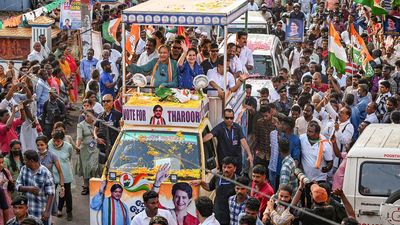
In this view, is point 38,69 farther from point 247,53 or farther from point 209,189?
point 209,189

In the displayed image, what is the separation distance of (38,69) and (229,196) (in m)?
8.26

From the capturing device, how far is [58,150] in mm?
14898

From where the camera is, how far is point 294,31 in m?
28.3

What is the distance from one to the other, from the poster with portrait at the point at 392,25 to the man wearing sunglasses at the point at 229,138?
6439 millimetres

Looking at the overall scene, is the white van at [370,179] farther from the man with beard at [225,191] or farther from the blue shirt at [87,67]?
the blue shirt at [87,67]

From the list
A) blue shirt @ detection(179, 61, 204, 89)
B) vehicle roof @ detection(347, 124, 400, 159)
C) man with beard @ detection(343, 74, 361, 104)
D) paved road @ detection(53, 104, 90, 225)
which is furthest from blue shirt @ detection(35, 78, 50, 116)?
vehicle roof @ detection(347, 124, 400, 159)

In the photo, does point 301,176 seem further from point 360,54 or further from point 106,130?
point 360,54

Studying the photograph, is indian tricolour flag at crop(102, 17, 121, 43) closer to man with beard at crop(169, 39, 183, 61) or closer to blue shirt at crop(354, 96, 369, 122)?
blue shirt at crop(354, 96, 369, 122)

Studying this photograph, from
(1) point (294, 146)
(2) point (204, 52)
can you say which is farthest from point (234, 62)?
(1) point (294, 146)

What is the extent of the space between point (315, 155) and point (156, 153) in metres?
2.31

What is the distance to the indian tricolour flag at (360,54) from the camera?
19.8 m

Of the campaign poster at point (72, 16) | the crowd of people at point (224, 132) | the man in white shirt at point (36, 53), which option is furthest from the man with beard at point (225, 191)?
the campaign poster at point (72, 16)

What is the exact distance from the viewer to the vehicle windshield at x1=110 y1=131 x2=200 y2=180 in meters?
13.0

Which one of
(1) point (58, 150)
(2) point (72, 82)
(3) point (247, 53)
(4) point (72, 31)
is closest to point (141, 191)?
(1) point (58, 150)
